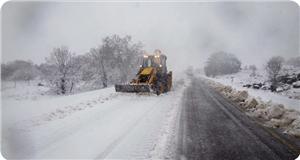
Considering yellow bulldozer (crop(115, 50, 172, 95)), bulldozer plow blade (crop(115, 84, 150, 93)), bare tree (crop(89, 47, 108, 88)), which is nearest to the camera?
bulldozer plow blade (crop(115, 84, 150, 93))

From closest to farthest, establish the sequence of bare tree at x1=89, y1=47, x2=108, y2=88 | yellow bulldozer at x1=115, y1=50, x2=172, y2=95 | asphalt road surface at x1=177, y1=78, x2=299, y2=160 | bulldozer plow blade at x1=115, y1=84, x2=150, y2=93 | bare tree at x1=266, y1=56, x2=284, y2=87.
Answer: asphalt road surface at x1=177, y1=78, x2=299, y2=160
bare tree at x1=266, y1=56, x2=284, y2=87
bulldozer plow blade at x1=115, y1=84, x2=150, y2=93
yellow bulldozer at x1=115, y1=50, x2=172, y2=95
bare tree at x1=89, y1=47, x2=108, y2=88

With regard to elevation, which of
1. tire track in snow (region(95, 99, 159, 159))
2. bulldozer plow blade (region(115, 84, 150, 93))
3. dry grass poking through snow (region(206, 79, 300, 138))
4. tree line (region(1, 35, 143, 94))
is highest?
tree line (region(1, 35, 143, 94))

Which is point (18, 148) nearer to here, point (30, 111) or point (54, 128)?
point (54, 128)

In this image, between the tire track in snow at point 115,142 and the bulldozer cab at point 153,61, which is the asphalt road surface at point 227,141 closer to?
the tire track in snow at point 115,142

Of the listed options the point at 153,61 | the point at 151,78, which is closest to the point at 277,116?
the point at 151,78

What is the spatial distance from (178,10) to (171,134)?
4.56m

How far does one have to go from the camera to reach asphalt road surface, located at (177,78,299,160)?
4691 mm

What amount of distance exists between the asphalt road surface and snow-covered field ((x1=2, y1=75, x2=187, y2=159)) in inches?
17.8

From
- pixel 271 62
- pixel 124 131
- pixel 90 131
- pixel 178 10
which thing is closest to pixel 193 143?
pixel 124 131

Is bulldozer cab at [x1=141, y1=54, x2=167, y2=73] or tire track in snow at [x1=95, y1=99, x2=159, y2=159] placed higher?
bulldozer cab at [x1=141, y1=54, x2=167, y2=73]

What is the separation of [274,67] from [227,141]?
26.3 feet

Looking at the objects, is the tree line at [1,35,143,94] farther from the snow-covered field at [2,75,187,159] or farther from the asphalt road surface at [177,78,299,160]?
the asphalt road surface at [177,78,299,160]

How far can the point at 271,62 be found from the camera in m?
10.9

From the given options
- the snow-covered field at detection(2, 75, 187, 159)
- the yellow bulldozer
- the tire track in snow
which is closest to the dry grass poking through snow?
the snow-covered field at detection(2, 75, 187, 159)
